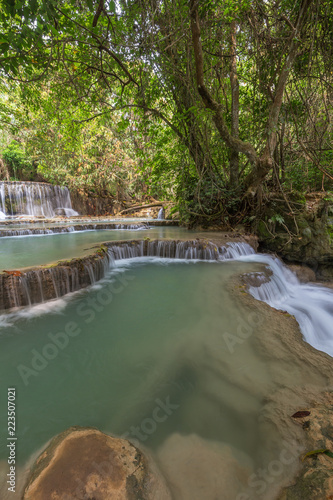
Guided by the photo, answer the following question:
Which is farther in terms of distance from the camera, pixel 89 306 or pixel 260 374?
pixel 89 306

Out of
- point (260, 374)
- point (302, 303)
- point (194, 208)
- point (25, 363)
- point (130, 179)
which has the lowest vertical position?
point (302, 303)

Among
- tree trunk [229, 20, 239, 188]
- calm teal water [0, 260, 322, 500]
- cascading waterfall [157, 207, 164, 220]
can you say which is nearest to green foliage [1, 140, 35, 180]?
cascading waterfall [157, 207, 164, 220]

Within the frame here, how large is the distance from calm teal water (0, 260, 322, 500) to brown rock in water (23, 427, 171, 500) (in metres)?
0.14

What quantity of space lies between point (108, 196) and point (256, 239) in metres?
15.0

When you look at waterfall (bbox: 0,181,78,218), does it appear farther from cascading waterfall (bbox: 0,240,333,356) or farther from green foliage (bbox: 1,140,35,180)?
cascading waterfall (bbox: 0,240,333,356)

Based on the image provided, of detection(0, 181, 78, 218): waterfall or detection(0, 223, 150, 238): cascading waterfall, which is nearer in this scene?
detection(0, 223, 150, 238): cascading waterfall

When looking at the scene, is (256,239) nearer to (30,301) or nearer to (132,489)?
(30,301)

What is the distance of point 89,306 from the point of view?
3.20 m

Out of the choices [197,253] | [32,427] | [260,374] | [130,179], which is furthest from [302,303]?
[130,179]

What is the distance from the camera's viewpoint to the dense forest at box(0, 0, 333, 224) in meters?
3.62

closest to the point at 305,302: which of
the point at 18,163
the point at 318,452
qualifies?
the point at 318,452

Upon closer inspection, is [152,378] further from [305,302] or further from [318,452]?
[305,302]

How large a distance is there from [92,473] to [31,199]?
16.7 m

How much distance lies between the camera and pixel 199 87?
16.4ft
